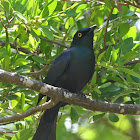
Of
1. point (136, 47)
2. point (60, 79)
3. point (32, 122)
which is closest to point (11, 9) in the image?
point (60, 79)

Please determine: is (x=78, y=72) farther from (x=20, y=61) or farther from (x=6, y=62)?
(x=6, y=62)

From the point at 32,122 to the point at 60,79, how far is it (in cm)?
66

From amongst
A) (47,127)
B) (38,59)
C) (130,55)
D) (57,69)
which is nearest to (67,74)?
(57,69)

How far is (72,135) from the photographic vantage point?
414cm

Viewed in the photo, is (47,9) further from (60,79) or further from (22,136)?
(22,136)

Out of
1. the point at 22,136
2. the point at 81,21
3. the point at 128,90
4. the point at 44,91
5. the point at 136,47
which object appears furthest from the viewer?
the point at 81,21

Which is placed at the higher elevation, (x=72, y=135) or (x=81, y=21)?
(x=81, y=21)

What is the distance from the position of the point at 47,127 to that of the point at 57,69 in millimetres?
754

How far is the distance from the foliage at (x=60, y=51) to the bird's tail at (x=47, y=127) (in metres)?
0.11

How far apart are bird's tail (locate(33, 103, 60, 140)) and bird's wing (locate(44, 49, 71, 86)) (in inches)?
13.2

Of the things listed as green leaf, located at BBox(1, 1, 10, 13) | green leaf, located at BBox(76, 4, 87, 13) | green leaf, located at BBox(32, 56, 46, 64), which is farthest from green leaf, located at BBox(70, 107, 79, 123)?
green leaf, located at BBox(1, 1, 10, 13)

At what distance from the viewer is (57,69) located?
4.21 m

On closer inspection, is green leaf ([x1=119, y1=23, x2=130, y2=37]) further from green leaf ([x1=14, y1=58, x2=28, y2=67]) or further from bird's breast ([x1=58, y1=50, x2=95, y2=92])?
green leaf ([x1=14, y1=58, x2=28, y2=67])

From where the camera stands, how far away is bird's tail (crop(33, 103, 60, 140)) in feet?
13.9
